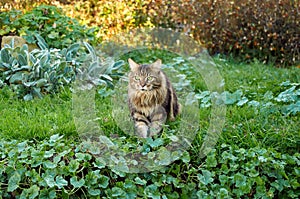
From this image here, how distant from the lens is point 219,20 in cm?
741

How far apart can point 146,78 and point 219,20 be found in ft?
14.0

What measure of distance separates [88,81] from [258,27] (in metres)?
3.27

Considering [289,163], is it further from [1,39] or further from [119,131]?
[1,39]

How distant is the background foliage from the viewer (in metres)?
7.04

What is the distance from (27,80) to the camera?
15.9 feet

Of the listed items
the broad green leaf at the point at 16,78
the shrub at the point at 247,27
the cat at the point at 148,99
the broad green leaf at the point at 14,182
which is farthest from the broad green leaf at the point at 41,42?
the broad green leaf at the point at 14,182

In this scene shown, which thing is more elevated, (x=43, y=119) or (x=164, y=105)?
(x=164, y=105)

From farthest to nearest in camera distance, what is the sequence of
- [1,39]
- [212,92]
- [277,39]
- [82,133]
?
[277,39], [1,39], [212,92], [82,133]

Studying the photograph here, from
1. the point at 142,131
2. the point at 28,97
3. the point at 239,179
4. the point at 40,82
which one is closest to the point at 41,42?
the point at 40,82

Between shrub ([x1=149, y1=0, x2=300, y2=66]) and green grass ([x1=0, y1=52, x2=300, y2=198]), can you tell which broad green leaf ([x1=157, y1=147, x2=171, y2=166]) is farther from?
shrub ([x1=149, y1=0, x2=300, y2=66])

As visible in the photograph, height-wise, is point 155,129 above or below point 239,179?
above

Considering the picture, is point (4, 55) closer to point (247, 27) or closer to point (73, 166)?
point (73, 166)

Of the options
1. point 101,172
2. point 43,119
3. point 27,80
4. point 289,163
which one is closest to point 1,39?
point 27,80

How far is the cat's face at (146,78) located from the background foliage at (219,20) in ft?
12.9
